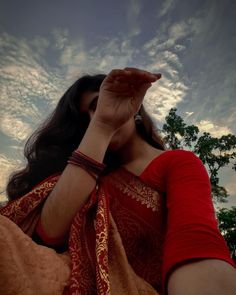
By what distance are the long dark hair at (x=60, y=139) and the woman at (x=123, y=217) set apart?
0.42 feet

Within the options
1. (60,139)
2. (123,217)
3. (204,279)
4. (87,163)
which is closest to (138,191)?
(123,217)

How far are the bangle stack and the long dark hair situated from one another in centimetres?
66

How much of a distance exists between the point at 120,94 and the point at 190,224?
3.03 feet

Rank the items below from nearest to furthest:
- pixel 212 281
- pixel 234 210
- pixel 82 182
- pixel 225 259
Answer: pixel 212 281 < pixel 225 259 < pixel 82 182 < pixel 234 210

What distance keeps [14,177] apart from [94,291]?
1499mm

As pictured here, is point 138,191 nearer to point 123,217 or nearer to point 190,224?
point 123,217

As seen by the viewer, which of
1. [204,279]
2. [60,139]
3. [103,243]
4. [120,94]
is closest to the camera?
[204,279]

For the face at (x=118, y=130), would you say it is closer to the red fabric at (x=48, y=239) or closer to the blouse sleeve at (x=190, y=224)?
the blouse sleeve at (x=190, y=224)

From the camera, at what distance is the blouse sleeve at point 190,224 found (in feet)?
3.42

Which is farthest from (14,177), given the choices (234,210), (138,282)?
(234,210)

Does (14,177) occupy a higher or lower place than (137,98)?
lower

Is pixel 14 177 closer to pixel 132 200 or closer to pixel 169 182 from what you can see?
pixel 132 200

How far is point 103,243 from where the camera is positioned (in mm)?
1314

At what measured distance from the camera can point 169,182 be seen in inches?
61.8
